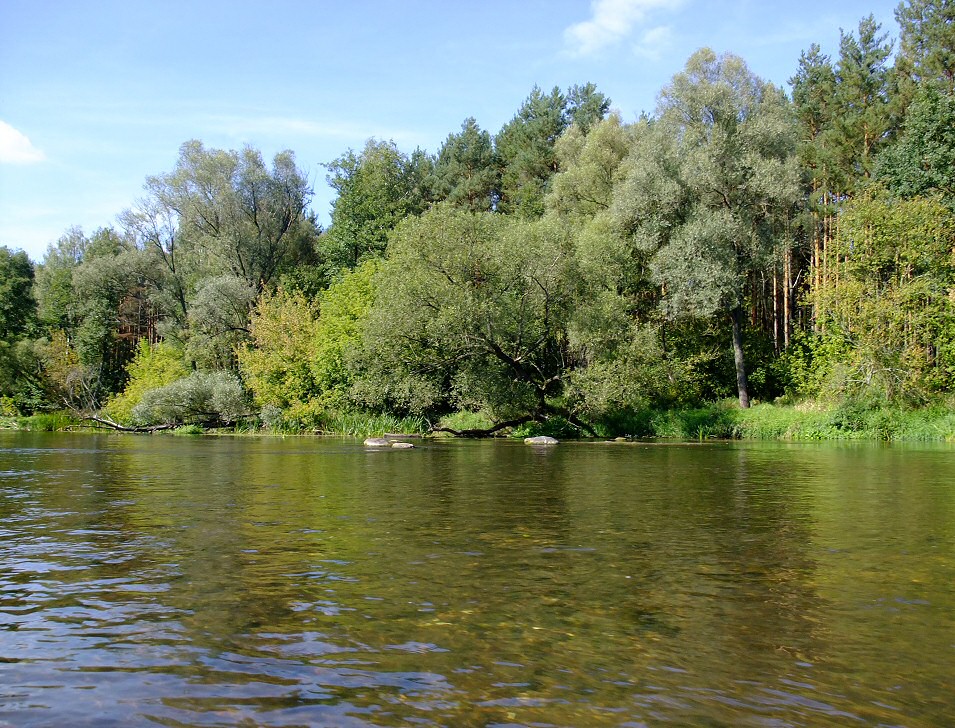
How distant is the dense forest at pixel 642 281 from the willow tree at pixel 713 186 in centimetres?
14

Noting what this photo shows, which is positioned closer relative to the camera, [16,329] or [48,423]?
[48,423]

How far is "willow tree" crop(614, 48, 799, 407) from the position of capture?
45.8 metres

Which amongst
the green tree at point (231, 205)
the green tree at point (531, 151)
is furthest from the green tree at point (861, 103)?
the green tree at point (231, 205)

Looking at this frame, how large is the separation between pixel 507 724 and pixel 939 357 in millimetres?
43114

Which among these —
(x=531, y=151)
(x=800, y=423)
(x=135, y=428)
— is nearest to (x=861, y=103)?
(x=800, y=423)

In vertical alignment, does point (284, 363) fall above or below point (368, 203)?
below

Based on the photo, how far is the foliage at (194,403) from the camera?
2205 inches

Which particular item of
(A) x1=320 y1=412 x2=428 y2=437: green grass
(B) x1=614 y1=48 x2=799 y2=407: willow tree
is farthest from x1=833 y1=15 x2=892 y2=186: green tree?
(A) x1=320 y1=412 x2=428 y2=437: green grass

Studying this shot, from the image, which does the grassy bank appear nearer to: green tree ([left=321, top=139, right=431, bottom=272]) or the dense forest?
the dense forest

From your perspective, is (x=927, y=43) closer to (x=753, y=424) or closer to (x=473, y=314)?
(x=753, y=424)

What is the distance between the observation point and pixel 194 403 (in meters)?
56.4

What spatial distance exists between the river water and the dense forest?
26891 millimetres

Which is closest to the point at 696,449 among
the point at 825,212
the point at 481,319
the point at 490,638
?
the point at 481,319

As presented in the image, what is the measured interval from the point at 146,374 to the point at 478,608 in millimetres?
62872
